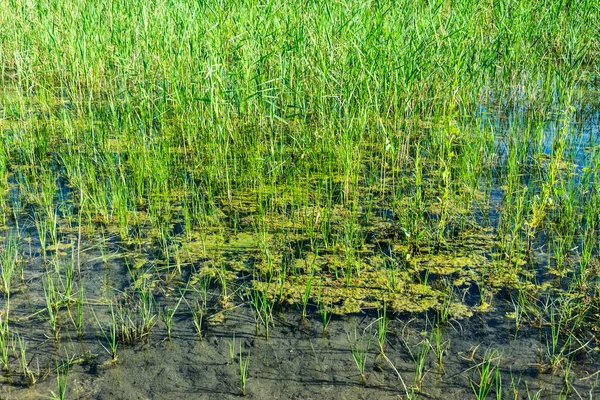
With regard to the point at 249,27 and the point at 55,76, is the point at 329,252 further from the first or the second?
the point at 55,76

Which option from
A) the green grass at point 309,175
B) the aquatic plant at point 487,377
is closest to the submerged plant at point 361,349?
the green grass at point 309,175

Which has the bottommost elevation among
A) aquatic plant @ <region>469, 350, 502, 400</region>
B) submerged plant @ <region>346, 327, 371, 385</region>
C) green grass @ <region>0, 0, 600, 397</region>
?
aquatic plant @ <region>469, 350, 502, 400</region>

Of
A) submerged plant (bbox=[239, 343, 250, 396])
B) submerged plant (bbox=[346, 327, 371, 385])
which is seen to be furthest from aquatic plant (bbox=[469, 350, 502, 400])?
submerged plant (bbox=[239, 343, 250, 396])

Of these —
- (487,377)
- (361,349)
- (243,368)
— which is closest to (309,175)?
(361,349)

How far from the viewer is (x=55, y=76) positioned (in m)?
5.54

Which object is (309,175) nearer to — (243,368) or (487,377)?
(243,368)

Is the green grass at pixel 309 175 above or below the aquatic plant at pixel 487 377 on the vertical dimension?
above

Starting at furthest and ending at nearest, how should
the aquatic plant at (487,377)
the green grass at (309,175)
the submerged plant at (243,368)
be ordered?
1. the green grass at (309,175)
2. the submerged plant at (243,368)
3. the aquatic plant at (487,377)

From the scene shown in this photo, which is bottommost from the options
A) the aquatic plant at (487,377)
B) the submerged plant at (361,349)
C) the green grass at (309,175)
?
the aquatic plant at (487,377)

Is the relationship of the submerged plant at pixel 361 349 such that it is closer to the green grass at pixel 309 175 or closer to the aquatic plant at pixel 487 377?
the green grass at pixel 309 175

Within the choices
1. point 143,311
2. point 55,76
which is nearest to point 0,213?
point 143,311

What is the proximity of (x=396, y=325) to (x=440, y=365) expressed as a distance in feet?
0.93

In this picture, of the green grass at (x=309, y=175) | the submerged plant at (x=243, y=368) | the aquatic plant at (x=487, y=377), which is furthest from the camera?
Result: the green grass at (x=309, y=175)

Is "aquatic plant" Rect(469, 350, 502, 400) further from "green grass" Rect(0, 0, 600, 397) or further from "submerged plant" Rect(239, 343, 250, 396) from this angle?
"submerged plant" Rect(239, 343, 250, 396)
